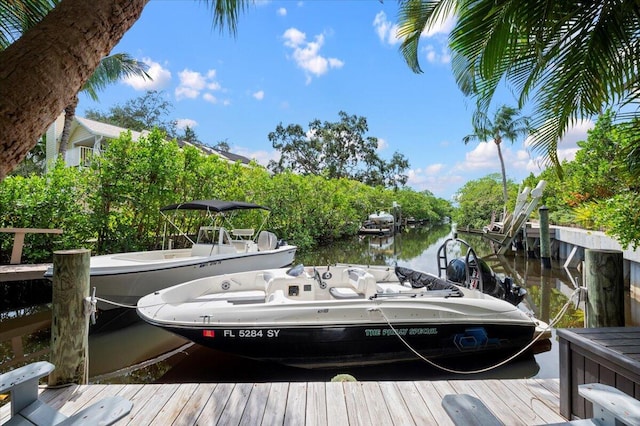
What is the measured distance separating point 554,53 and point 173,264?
7093mm

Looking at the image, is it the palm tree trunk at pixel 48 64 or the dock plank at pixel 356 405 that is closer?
the palm tree trunk at pixel 48 64

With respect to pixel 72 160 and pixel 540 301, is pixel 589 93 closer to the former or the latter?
pixel 540 301

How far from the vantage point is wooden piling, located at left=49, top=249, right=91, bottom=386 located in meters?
2.88

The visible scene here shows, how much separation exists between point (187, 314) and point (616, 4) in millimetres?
5322

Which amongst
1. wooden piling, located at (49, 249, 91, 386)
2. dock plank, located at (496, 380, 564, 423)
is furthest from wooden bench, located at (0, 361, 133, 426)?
dock plank, located at (496, 380, 564, 423)

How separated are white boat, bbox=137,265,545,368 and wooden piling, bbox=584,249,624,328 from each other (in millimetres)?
1739

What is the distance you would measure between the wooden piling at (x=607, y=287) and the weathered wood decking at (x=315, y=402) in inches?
28.4

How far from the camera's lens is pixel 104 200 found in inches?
373

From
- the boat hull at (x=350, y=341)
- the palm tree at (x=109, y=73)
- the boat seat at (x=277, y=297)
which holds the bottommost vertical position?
the boat hull at (x=350, y=341)

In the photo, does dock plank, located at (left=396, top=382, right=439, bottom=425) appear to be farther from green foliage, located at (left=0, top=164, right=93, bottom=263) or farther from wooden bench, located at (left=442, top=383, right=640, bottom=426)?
green foliage, located at (left=0, top=164, right=93, bottom=263)

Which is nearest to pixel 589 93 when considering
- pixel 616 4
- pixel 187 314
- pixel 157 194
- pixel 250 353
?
pixel 616 4

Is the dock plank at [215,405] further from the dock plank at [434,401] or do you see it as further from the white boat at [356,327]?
the dock plank at [434,401]

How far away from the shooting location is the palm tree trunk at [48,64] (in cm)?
123

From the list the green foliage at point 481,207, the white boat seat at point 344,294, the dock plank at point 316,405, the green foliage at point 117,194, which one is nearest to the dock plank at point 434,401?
the dock plank at point 316,405
